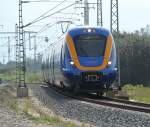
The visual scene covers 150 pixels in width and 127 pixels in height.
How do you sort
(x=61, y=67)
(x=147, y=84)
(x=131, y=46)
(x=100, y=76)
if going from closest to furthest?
(x=100, y=76)
(x=61, y=67)
(x=147, y=84)
(x=131, y=46)

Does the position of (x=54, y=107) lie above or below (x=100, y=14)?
below

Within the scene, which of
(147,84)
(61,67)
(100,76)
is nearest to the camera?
(100,76)

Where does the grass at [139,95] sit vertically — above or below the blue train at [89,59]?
below

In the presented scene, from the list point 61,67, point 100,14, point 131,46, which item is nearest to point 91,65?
point 61,67

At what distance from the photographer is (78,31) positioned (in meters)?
30.5

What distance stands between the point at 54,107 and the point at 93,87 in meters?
4.46

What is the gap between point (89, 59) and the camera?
1173 inches

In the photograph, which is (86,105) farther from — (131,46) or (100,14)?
(131,46)

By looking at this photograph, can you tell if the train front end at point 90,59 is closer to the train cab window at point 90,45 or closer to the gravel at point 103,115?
the train cab window at point 90,45

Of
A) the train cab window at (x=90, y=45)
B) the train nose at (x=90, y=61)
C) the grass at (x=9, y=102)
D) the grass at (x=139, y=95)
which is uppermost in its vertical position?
the train cab window at (x=90, y=45)

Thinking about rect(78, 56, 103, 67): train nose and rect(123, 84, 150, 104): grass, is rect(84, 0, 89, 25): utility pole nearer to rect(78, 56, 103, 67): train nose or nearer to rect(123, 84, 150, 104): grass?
rect(123, 84, 150, 104): grass

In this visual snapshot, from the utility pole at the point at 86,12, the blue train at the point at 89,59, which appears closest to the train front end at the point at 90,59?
the blue train at the point at 89,59

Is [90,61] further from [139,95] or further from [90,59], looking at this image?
[139,95]

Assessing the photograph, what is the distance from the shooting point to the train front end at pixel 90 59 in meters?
29.4
